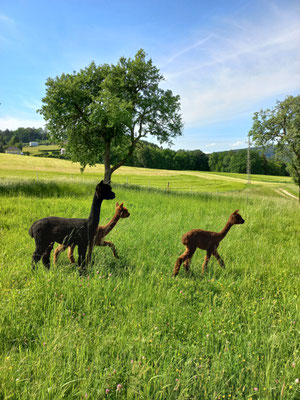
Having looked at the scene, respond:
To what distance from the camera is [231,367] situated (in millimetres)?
2438

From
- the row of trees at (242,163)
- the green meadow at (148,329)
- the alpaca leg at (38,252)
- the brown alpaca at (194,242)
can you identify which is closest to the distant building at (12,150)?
the row of trees at (242,163)

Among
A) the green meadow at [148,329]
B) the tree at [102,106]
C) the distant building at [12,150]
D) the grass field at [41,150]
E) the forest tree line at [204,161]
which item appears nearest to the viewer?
the green meadow at [148,329]

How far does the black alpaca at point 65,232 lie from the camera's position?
3.94 m

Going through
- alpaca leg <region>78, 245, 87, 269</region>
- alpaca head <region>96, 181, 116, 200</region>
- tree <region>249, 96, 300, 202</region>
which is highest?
tree <region>249, 96, 300, 202</region>

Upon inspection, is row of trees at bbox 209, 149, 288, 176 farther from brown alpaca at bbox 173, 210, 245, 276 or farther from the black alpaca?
the black alpaca

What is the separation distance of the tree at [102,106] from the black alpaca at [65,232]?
17.7m

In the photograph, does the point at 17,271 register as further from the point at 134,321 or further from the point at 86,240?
the point at 134,321

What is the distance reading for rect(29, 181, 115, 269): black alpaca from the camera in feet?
12.9

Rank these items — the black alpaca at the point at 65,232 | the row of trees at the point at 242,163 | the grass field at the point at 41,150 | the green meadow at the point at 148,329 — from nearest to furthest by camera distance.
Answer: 1. the green meadow at the point at 148,329
2. the black alpaca at the point at 65,232
3. the row of trees at the point at 242,163
4. the grass field at the point at 41,150

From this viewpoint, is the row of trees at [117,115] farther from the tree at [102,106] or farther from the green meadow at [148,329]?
the green meadow at [148,329]

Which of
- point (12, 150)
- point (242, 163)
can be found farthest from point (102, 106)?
point (12, 150)

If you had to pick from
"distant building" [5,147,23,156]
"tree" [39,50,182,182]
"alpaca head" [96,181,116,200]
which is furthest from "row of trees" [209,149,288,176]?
"alpaca head" [96,181,116,200]

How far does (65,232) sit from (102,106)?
19.2 metres

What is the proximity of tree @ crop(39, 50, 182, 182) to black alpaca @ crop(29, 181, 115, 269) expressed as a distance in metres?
17.7
